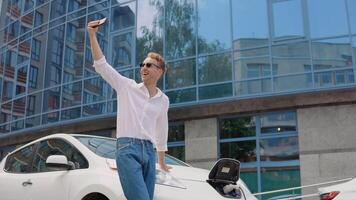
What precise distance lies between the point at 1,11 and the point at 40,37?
6.36 metres

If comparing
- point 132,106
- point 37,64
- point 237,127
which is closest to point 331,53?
point 237,127

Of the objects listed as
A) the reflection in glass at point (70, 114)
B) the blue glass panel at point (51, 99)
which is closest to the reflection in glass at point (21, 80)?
the blue glass panel at point (51, 99)

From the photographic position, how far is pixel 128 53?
17.4 meters

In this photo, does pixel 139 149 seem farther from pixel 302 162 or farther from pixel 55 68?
pixel 55 68

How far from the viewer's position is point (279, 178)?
14.2 meters

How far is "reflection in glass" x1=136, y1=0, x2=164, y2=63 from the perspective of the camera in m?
16.9

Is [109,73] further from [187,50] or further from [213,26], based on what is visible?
[187,50]

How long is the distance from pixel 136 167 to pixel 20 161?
114 inches

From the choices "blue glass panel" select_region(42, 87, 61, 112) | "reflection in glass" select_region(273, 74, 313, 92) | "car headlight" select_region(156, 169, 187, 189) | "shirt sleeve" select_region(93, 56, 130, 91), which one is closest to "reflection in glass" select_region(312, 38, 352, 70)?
"reflection in glass" select_region(273, 74, 313, 92)

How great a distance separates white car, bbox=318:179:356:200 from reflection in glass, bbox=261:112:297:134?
8334 millimetres

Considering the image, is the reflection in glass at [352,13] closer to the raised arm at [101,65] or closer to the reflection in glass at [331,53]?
the reflection in glass at [331,53]

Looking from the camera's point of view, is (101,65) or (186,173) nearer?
(101,65)

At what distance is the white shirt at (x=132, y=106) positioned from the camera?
3996 mm

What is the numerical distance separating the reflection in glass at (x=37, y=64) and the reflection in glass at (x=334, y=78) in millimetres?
11212
